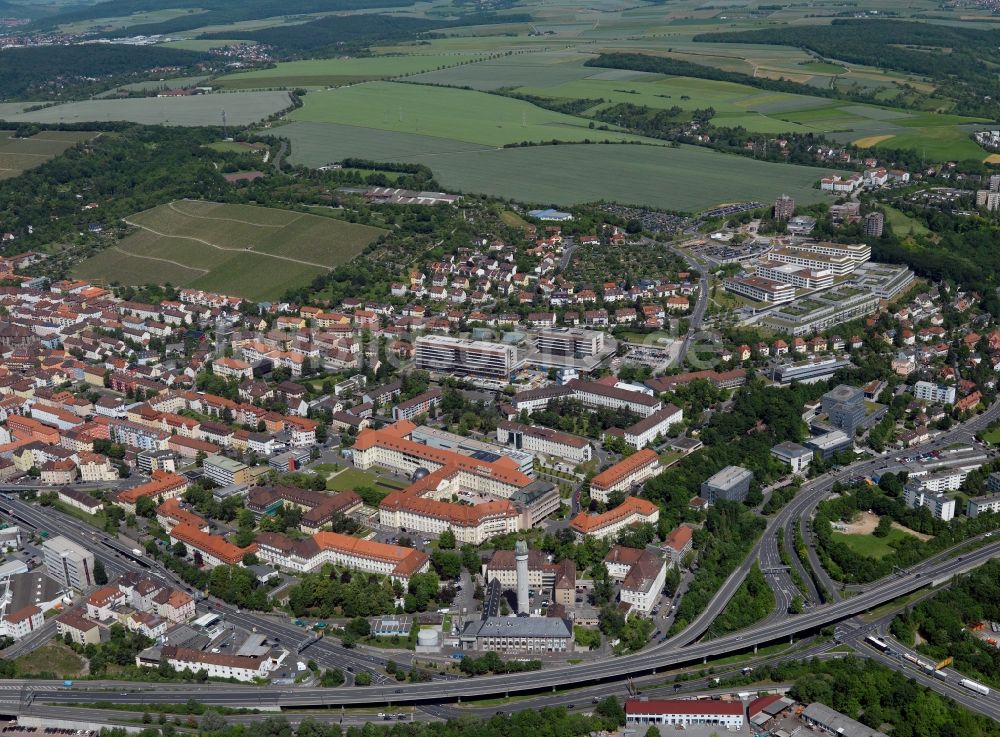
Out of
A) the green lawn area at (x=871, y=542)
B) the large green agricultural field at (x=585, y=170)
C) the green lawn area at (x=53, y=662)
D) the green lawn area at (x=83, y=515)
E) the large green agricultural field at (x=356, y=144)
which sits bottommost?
the green lawn area at (x=871, y=542)

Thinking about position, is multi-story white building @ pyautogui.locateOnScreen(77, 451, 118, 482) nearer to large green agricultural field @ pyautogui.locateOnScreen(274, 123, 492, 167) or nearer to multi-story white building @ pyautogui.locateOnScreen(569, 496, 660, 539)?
multi-story white building @ pyautogui.locateOnScreen(569, 496, 660, 539)

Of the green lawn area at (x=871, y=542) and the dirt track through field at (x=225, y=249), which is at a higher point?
the dirt track through field at (x=225, y=249)

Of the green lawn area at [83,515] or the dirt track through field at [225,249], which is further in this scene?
the dirt track through field at [225,249]

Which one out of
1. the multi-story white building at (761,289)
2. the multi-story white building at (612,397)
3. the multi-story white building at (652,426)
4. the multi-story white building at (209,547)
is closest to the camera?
the multi-story white building at (209,547)

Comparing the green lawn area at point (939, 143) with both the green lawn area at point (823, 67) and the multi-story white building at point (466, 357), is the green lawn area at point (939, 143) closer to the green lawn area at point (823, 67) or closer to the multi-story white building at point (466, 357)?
the green lawn area at point (823, 67)

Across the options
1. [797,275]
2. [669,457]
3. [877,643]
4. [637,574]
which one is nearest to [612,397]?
[669,457]

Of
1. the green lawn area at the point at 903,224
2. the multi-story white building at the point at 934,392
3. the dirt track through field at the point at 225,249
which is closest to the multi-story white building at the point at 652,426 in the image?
the multi-story white building at the point at 934,392

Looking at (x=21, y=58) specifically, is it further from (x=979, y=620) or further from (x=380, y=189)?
(x=979, y=620)

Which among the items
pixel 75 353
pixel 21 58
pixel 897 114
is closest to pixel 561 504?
pixel 75 353
